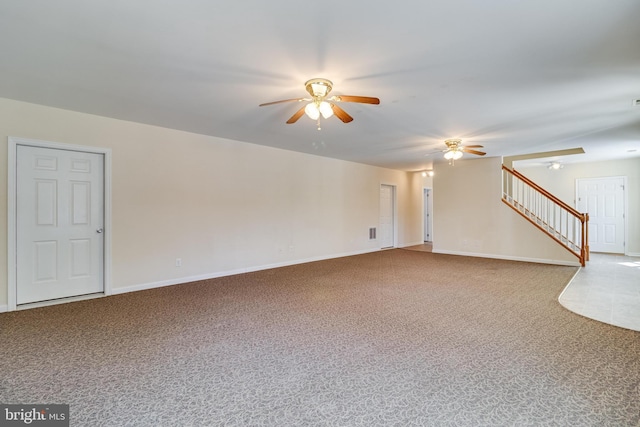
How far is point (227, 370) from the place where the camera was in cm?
223

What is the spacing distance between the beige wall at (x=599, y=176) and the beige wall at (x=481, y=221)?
238 centimetres

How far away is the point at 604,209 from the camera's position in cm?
789

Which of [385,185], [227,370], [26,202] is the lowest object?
[227,370]

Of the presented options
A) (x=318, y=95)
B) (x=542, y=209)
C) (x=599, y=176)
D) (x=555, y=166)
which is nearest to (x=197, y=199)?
(x=318, y=95)

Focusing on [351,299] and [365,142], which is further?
[365,142]

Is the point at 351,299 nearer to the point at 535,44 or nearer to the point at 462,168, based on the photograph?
the point at 535,44

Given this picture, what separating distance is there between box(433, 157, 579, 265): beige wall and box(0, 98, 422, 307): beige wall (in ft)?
8.48

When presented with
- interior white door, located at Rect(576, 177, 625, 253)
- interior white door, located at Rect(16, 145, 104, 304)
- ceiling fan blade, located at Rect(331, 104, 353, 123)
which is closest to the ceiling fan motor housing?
ceiling fan blade, located at Rect(331, 104, 353, 123)

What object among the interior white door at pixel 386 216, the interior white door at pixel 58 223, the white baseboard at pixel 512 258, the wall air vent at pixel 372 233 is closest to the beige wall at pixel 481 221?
the white baseboard at pixel 512 258

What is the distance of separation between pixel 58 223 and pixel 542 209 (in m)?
8.93

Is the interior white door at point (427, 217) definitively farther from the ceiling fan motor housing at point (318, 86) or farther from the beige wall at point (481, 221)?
the ceiling fan motor housing at point (318, 86)

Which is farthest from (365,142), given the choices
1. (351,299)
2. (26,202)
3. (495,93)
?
(26,202)

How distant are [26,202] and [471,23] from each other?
4.92 meters

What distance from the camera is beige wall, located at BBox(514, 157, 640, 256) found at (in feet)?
24.4
